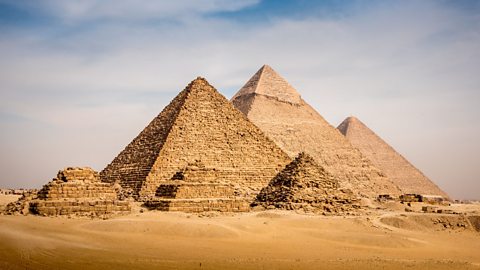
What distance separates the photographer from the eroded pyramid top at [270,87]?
188ft

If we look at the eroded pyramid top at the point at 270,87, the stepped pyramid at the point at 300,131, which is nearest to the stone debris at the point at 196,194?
the stepped pyramid at the point at 300,131

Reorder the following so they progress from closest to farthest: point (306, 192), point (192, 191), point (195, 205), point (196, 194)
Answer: point (195, 205)
point (192, 191)
point (196, 194)
point (306, 192)

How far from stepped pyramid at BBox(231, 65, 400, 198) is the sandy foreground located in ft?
114

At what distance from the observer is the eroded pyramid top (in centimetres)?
5744

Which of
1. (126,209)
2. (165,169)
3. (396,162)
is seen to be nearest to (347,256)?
(126,209)

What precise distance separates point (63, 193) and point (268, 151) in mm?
20296

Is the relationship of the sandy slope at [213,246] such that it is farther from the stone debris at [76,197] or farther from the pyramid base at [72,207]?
the stone debris at [76,197]

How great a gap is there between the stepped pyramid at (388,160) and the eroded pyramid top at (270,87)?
1347 centimetres

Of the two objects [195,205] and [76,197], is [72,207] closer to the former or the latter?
[76,197]

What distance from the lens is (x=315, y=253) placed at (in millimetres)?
12641

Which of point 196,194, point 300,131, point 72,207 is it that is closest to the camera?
point 72,207

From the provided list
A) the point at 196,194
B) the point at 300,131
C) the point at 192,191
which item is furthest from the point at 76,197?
the point at 300,131

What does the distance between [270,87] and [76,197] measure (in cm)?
4184

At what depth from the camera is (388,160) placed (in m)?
69.1
